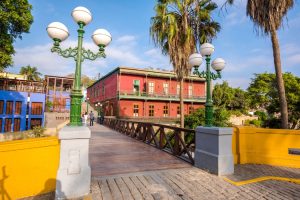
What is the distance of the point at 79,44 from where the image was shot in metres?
4.20

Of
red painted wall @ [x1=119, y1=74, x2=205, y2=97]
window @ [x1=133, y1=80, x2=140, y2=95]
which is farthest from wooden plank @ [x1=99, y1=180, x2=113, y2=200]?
window @ [x1=133, y1=80, x2=140, y2=95]

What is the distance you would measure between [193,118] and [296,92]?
72.4ft

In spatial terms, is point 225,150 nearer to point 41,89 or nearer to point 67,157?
point 67,157

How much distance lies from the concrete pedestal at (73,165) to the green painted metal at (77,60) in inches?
11.3

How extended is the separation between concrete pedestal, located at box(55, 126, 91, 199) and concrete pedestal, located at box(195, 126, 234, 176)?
10.8 ft

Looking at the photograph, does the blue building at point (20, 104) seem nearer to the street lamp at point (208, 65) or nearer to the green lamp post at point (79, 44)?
the green lamp post at point (79, 44)

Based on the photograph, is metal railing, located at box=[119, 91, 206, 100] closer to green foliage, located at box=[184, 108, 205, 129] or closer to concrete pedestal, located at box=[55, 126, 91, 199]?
green foliage, located at box=[184, 108, 205, 129]

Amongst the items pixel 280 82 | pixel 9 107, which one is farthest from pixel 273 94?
pixel 9 107

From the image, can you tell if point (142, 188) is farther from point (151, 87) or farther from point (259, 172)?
point (151, 87)

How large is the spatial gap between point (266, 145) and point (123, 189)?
5.26m

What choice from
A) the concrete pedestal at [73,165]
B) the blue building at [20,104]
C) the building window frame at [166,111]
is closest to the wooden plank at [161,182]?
the concrete pedestal at [73,165]

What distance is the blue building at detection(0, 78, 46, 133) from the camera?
20.8 meters

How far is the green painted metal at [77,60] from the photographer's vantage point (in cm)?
391

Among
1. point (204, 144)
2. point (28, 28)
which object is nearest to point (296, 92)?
point (204, 144)
